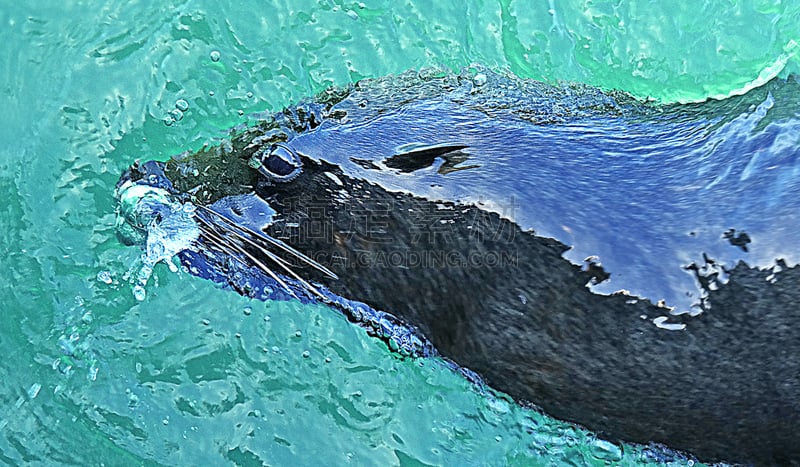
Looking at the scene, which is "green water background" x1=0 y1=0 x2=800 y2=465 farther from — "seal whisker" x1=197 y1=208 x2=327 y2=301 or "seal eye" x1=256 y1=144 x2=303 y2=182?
"seal eye" x1=256 y1=144 x2=303 y2=182

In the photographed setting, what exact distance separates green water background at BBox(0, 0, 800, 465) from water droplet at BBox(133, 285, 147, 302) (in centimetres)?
5

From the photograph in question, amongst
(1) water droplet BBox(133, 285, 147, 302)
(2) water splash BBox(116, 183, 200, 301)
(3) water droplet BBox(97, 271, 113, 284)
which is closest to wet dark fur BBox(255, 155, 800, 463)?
(2) water splash BBox(116, 183, 200, 301)

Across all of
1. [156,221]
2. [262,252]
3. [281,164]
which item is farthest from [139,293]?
[281,164]

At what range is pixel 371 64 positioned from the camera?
6.01 metres

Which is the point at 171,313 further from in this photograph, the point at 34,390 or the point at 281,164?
the point at 281,164

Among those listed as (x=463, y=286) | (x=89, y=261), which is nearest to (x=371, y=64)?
(x=89, y=261)

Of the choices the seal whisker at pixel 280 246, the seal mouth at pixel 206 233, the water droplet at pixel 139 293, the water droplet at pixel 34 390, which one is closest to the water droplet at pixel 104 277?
the water droplet at pixel 139 293

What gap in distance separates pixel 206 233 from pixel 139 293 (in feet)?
4.85

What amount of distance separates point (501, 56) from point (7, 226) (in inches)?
152

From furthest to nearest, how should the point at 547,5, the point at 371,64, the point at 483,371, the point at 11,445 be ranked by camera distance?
the point at 547,5, the point at 371,64, the point at 11,445, the point at 483,371

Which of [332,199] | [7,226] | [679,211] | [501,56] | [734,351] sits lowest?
[7,226]

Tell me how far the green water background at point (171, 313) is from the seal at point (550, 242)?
1.68 feet

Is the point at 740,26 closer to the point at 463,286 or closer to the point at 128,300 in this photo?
the point at 463,286

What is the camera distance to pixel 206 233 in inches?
149
